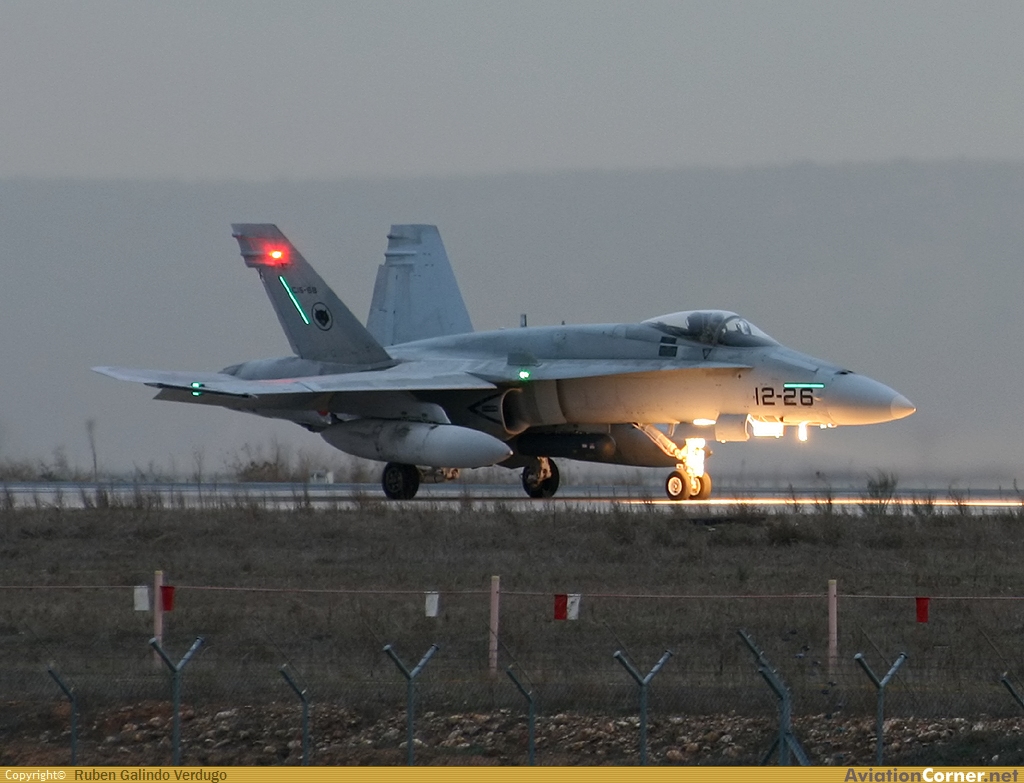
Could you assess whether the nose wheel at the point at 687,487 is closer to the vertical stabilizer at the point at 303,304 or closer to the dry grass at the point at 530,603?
the dry grass at the point at 530,603

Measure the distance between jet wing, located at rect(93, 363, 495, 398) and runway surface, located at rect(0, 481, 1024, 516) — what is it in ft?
6.04

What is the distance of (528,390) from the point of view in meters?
28.3

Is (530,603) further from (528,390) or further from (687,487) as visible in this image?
(528,390)

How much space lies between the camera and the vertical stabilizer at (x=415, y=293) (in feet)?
117

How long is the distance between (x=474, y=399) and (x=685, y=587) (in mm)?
12706

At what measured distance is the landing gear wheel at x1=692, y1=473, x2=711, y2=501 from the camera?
27.2 metres

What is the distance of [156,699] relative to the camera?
10.8 meters

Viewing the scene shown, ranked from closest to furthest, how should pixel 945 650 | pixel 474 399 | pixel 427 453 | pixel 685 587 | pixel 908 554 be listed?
pixel 945 650 → pixel 685 587 → pixel 908 554 → pixel 427 453 → pixel 474 399

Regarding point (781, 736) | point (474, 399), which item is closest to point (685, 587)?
point (781, 736)

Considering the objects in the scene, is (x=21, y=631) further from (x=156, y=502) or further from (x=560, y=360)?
(x=560, y=360)

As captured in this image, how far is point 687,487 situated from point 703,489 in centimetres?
32
